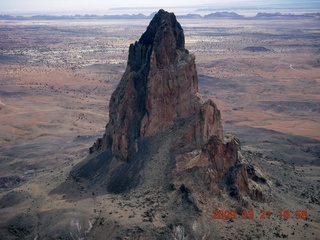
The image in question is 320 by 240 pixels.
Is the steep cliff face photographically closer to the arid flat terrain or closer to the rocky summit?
the rocky summit

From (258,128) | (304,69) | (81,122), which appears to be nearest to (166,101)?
(258,128)

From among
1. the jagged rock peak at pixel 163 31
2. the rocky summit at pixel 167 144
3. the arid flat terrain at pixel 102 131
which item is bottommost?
the arid flat terrain at pixel 102 131

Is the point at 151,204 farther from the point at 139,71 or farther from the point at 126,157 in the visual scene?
the point at 139,71
